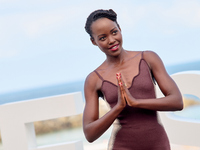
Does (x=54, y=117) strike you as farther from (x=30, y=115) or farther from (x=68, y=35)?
(x=68, y=35)

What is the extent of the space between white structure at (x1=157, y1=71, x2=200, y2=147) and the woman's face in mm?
2115

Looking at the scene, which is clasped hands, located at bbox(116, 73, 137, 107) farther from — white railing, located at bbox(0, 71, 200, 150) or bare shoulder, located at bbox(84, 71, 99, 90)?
white railing, located at bbox(0, 71, 200, 150)

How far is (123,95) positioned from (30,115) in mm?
2245

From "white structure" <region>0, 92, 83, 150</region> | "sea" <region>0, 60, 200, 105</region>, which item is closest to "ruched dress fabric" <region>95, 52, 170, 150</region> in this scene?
"white structure" <region>0, 92, 83, 150</region>

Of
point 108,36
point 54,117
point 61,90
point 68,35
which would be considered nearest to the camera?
→ point 108,36

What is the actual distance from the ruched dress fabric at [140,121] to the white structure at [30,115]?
1895 mm

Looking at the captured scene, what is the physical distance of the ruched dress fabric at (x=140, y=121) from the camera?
Answer: 1.89m

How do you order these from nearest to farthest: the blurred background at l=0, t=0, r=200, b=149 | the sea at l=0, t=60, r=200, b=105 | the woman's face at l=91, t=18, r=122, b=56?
the woman's face at l=91, t=18, r=122, b=56
the blurred background at l=0, t=0, r=200, b=149
the sea at l=0, t=60, r=200, b=105

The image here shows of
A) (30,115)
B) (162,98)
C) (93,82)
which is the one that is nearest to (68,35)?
(30,115)

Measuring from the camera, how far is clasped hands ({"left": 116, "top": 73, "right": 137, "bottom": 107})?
179 centimetres

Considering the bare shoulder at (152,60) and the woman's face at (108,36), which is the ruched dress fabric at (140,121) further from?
the woman's face at (108,36)

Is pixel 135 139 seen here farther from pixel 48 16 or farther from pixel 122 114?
pixel 48 16

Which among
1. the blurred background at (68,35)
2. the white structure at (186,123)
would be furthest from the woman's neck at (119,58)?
the blurred background at (68,35)

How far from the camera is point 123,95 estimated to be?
1.80 m
